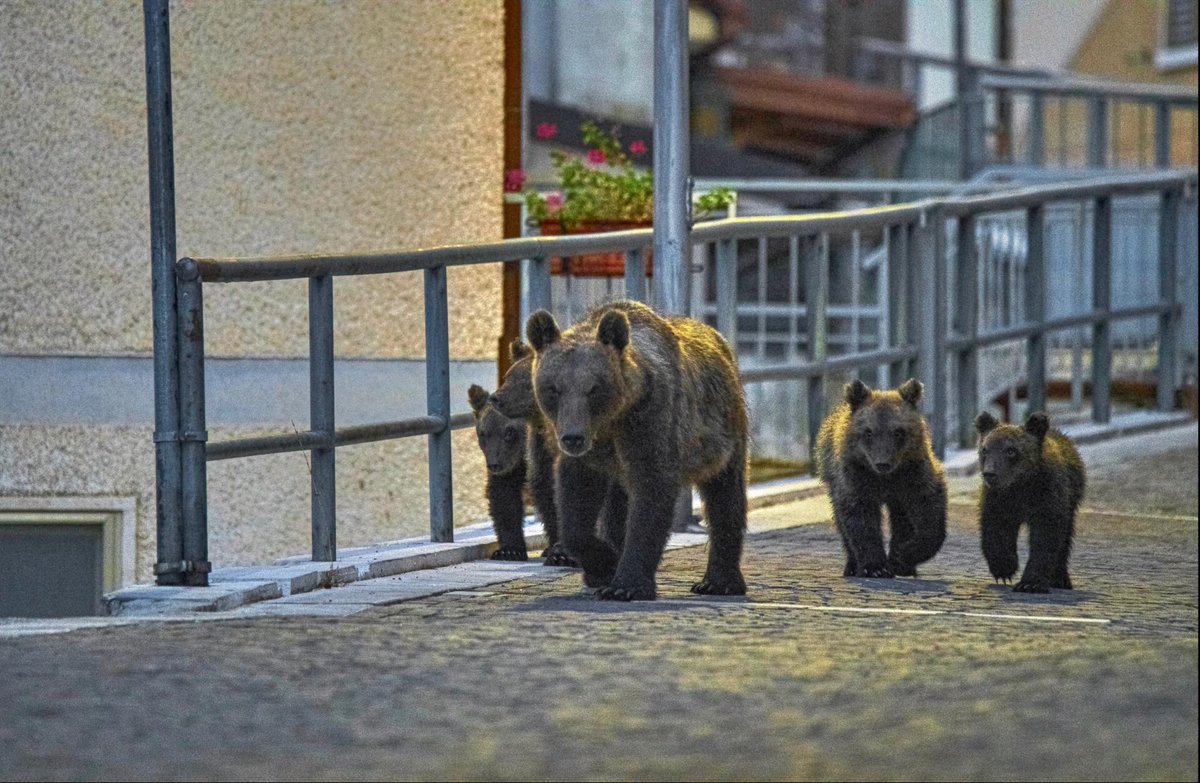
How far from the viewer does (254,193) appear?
12.9m

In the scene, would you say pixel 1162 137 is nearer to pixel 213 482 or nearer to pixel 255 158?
pixel 255 158

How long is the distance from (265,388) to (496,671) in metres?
6.52

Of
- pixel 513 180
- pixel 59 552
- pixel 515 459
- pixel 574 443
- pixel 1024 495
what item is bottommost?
pixel 59 552

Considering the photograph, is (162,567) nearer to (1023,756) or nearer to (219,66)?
(1023,756)

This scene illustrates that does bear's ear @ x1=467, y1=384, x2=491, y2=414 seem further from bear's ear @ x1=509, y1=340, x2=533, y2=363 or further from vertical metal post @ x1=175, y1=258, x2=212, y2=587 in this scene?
vertical metal post @ x1=175, y1=258, x2=212, y2=587

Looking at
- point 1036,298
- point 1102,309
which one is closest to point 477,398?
point 1036,298

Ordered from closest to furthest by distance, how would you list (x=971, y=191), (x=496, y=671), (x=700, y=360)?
(x=496, y=671) < (x=700, y=360) < (x=971, y=191)

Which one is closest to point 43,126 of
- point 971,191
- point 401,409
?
point 401,409

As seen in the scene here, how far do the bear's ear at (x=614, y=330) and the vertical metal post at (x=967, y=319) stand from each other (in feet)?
22.1

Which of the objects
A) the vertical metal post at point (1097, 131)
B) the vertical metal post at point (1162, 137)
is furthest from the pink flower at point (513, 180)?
the vertical metal post at point (1097, 131)

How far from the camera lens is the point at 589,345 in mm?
8109

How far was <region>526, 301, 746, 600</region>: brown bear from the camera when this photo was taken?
26.5ft

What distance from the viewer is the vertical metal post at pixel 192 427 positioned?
27.7 feet

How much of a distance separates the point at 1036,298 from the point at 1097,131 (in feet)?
34.4
